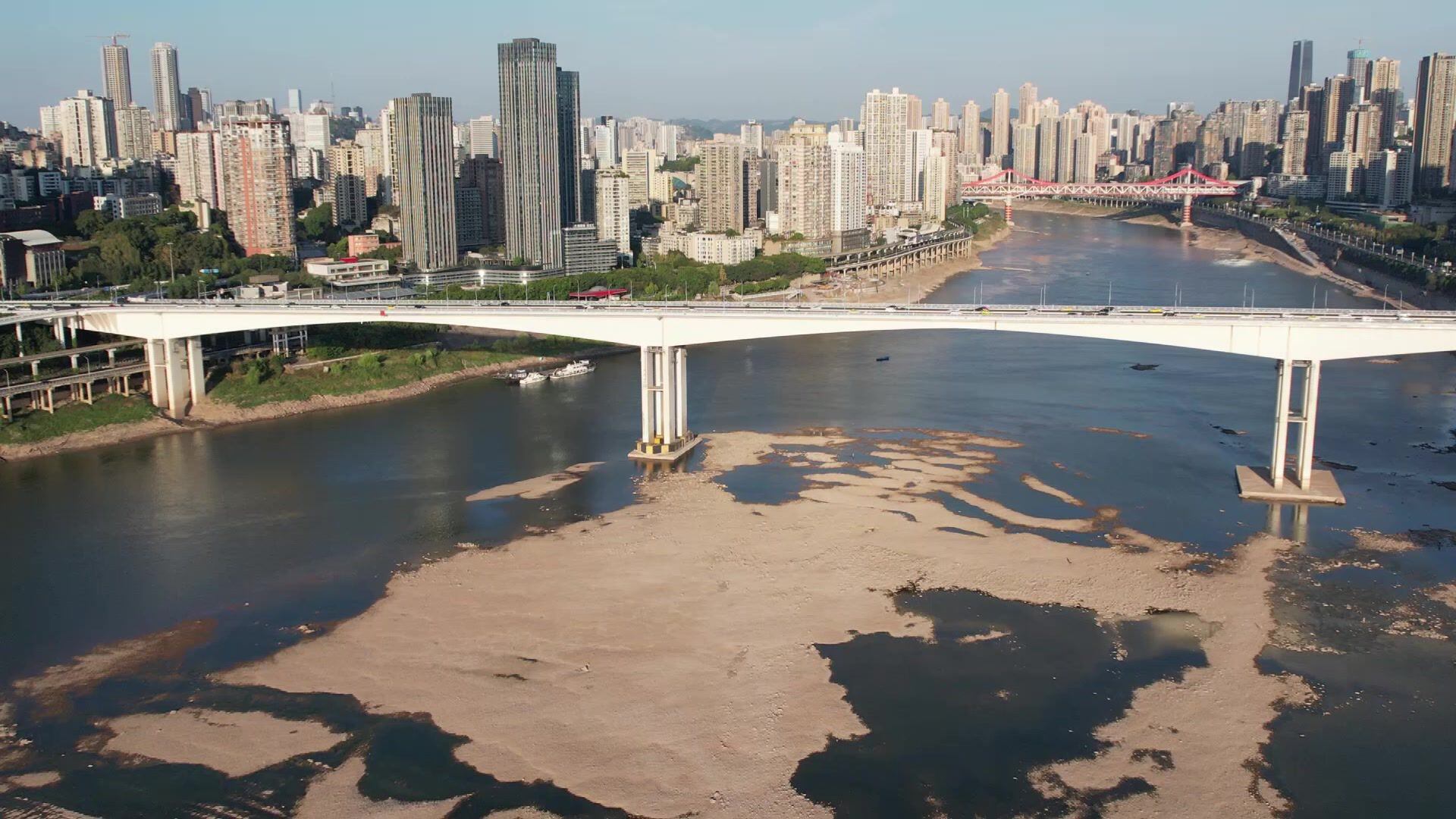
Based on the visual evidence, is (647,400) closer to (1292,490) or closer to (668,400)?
(668,400)

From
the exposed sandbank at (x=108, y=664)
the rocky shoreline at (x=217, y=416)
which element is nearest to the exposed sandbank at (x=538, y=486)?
the exposed sandbank at (x=108, y=664)

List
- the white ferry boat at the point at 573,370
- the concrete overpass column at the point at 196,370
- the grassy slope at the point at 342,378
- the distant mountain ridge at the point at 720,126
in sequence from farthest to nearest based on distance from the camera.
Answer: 1. the distant mountain ridge at the point at 720,126
2. the white ferry boat at the point at 573,370
3. the grassy slope at the point at 342,378
4. the concrete overpass column at the point at 196,370

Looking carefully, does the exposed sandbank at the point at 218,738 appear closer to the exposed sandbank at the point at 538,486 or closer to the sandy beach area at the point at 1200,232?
the exposed sandbank at the point at 538,486

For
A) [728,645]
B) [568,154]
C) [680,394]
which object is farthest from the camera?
[568,154]

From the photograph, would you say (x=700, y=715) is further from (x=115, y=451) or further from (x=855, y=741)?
(x=115, y=451)

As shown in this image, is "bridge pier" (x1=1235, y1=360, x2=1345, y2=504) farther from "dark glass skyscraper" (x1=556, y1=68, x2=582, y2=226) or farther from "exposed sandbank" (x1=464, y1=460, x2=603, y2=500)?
"dark glass skyscraper" (x1=556, y1=68, x2=582, y2=226)

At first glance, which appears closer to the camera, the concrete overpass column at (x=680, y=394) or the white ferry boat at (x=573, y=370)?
the concrete overpass column at (x=680, y=394)

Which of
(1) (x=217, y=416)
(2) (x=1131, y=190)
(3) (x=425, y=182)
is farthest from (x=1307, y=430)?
(2) (x=1131, y=190)
